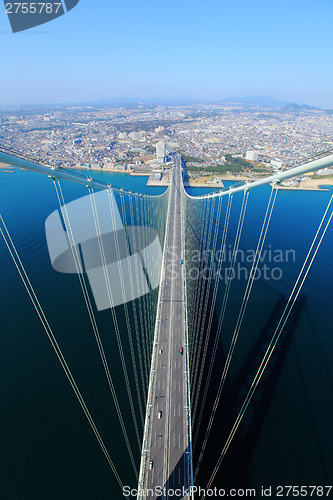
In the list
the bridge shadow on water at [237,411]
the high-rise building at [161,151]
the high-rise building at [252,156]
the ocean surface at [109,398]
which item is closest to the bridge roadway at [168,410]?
the ocean surface at [109,398]

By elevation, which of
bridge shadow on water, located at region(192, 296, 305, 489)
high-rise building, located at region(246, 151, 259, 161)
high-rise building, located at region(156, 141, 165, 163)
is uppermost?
high-rise building, located at region(156, 141, 165, 163)

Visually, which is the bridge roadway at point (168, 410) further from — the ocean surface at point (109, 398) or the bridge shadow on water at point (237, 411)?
the bridge shadow on water at point (237, 411)

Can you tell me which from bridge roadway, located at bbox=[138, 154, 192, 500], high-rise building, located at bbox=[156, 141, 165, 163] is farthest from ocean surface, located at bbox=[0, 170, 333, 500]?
high-rise building, located at bbox=[156, 141, 165, 163]

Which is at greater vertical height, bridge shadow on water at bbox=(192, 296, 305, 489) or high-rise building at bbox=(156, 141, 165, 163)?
high-rise building at bbox=(156, 141, 165, 163)

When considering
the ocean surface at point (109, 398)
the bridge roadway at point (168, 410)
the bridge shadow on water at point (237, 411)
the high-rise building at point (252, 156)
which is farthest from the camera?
the high-rise building at point (252, 156)

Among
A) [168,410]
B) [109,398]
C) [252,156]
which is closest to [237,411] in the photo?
[168,410]

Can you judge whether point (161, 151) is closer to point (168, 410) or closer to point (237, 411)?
point (237, 411)

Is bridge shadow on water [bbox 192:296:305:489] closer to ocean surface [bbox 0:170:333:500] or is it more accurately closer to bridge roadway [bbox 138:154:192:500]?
ocean surface [bbox 0:170:333:500]
